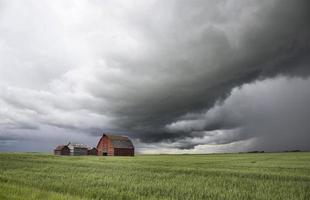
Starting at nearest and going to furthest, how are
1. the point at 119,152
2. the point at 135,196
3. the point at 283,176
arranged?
the point at 135,196
the point at 283,176
the point at 119,152

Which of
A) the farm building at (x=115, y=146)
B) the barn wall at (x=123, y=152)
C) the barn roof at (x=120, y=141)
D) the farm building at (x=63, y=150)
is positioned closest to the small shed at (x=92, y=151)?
the farm building at (x=63, y=150)

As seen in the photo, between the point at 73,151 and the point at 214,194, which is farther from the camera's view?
the point at 73,151

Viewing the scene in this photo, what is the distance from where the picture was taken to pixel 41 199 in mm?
11750

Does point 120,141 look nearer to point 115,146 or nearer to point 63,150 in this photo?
point 115,146

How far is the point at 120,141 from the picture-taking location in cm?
9962

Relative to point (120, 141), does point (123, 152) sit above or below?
below

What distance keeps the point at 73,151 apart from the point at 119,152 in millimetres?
23297

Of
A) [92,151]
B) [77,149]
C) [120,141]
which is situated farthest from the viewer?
[92,151]

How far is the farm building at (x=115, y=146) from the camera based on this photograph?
317ft

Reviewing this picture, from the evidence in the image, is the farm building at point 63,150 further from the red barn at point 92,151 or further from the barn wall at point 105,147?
the barn wall at point 105,147

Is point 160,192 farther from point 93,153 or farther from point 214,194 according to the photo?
point 93,153

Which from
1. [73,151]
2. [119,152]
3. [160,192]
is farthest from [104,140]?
[160,192]

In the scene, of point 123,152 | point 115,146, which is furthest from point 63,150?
point 123,152

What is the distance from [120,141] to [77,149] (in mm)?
21709
